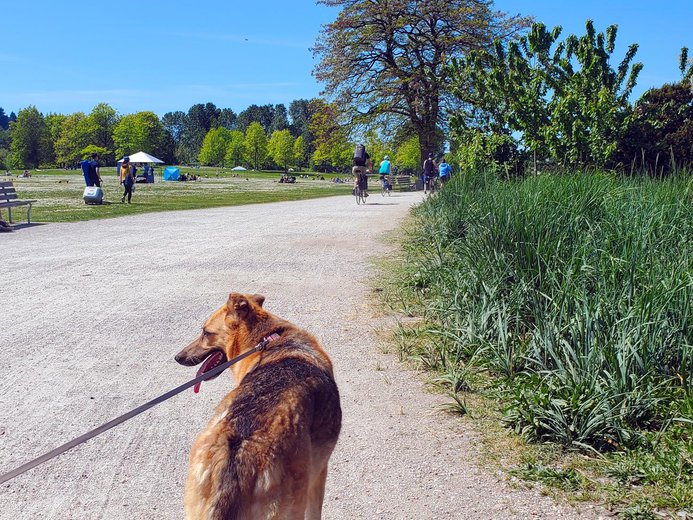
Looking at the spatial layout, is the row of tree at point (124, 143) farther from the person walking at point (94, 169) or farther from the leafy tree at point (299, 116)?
the person walking at point (94, 169)

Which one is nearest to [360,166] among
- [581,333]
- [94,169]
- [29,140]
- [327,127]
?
[94,169]

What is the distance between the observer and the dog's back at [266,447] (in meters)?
2.16

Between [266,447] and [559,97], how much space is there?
44.2 feet

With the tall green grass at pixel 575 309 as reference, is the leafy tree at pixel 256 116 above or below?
above

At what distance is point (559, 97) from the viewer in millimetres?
14156

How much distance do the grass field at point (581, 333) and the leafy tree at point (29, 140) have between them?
4346 inches

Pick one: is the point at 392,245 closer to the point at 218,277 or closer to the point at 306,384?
the point at 218,277

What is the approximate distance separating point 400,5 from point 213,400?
3931 centimetres

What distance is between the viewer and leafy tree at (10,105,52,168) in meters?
104

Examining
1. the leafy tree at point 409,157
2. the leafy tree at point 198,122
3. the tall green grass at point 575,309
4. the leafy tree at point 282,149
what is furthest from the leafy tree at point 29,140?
the tall green grass at point 575,309

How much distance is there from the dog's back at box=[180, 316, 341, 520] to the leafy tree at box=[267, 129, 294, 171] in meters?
102

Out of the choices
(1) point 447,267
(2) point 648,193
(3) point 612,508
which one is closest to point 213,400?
Result: (3) point 612,508

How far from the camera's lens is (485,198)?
8227 mm

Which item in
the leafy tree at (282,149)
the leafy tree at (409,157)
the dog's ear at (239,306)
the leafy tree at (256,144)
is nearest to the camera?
the dog's ear at (239,306)
